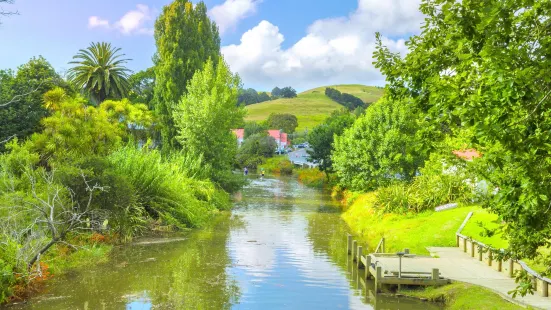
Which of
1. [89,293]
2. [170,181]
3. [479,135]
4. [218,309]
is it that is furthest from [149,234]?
[479,135]

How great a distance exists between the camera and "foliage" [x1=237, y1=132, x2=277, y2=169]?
102 meters

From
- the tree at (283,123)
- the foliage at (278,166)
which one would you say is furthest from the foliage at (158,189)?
the tree at (283,123)

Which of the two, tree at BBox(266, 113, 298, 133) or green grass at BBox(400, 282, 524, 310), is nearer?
green grass at BBox(400, 282, 524, 310)

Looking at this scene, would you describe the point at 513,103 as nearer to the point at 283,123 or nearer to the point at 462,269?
the point at 462,269

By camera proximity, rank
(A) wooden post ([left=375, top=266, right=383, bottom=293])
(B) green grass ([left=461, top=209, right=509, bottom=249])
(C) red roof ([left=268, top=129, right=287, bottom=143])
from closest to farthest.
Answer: (A) wooden post ([left=375, top=266, right=383, bottom=293]) → (B) green grass ([left=461, top=209, right=509, bottom=249]) → (C) red roof ([left=268, top=129, right=287, bottom=143])

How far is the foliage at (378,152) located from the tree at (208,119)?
11.3 metres

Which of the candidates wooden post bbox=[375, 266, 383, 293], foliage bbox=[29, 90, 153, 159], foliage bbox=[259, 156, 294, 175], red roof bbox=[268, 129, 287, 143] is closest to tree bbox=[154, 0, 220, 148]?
foliage bbox=[29, 90, 153, 159]

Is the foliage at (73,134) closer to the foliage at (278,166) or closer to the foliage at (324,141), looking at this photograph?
the foliage at (324,141)

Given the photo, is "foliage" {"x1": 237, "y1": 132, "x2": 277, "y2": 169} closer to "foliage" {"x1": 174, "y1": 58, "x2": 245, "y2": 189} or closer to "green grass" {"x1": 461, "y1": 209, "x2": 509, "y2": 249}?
"foliage" {"x1": 174, "y1": 58, "x2": 245, "y2": 189}

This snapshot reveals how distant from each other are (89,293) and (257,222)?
19642 millimetres

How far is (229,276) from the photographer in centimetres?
2328

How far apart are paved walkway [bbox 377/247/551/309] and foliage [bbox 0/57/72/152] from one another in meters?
26.8

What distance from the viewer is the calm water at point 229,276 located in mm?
19328

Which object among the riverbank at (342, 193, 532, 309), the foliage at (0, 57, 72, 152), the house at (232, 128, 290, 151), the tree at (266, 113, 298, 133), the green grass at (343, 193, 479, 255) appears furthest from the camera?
the tree at (266, 113, 298, 133)
